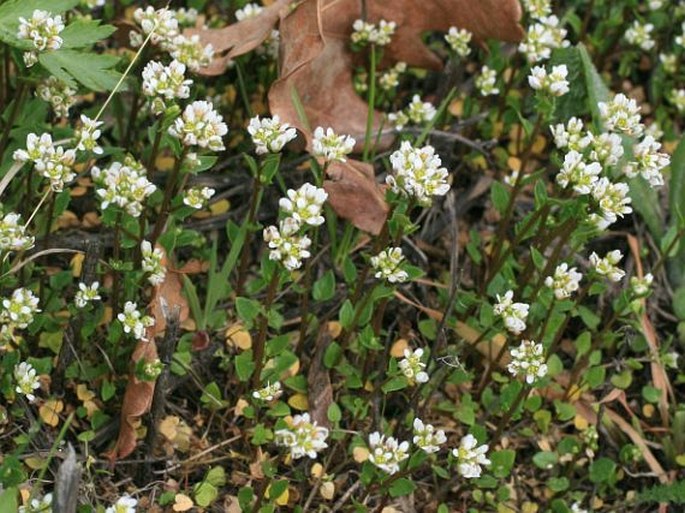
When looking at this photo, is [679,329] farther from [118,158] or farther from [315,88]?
[118,158]

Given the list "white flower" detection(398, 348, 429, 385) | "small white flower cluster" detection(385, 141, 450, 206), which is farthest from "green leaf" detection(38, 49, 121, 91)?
"white flower" detection(398, 348, 429, 385)

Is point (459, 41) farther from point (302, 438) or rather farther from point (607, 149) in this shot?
point (302, 438)

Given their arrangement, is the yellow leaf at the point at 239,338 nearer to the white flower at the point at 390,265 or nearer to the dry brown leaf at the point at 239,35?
the white flower at the point at 390,265

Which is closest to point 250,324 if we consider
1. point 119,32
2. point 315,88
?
point 315,88

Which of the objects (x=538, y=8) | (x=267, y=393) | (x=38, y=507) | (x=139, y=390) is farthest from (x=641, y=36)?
Answer: (x=38, y=507)

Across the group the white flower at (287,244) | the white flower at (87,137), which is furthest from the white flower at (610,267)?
the white flower at (87,137)

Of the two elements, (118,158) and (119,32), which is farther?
(119,32)
